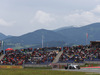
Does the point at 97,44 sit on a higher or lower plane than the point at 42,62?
higher

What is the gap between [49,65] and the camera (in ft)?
194

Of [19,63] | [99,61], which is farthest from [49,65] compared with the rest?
[99,61]

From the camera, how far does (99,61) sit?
60.0 metres

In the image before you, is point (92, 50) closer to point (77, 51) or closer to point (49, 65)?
point (77, 51)

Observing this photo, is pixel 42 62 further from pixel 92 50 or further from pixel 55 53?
pixel 92 50

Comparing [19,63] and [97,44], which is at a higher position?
[97,44]

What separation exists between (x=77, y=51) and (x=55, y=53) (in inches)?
267

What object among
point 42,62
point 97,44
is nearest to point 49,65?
point 42,62

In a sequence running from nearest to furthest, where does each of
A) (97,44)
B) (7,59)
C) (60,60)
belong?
(60,60) < (7,59) < (97,44)

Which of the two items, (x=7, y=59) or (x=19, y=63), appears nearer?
(x=19, y=63)

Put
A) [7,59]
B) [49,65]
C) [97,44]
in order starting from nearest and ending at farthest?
[49,65], [7,59], [97,44]

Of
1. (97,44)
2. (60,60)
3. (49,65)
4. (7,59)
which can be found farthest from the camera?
(97,44)

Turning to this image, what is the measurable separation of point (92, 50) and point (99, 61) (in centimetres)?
817

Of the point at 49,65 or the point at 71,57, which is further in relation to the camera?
the point at 71,57
